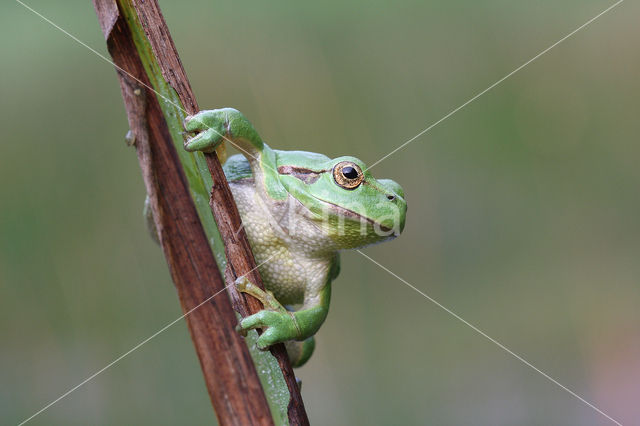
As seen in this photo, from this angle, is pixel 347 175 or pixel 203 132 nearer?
pixel 203 132

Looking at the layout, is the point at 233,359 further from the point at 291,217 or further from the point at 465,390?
the point at 465,390

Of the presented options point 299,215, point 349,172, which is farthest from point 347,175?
point 299,215

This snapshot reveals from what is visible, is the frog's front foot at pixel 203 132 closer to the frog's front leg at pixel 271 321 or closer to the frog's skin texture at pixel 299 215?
the frog's skin texture at pixel 299 215

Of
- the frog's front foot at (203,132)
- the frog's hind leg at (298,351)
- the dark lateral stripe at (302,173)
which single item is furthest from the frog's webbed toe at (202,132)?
the frog's hind leg at (298,351)

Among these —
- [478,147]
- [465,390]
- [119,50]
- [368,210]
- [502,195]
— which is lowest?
[465,390]

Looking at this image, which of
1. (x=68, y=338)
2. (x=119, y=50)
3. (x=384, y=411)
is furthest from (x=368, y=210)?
(x=68, y=338)

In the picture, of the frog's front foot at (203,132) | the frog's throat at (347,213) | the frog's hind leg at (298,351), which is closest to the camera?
the frog's front foot at (203,132)

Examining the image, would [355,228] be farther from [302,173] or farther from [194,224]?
[194,224]
